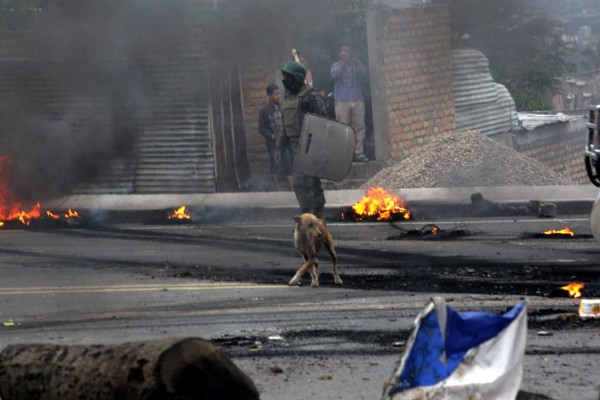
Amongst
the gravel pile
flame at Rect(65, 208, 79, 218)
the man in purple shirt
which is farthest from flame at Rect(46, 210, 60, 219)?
the man in purple shirt

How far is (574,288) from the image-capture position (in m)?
8.86

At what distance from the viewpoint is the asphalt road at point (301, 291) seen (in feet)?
22.1

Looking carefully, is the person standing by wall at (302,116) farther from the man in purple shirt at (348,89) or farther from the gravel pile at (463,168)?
the man in purple shirt at (348,89)

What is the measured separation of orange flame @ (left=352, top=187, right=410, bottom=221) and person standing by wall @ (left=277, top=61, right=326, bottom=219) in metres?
2.39

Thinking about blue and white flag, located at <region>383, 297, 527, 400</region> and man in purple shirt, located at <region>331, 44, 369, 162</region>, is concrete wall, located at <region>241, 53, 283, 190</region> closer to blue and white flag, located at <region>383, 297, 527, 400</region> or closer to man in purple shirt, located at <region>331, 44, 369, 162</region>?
man in purple shirt, located at <region>331, 44, 369, 162</region>

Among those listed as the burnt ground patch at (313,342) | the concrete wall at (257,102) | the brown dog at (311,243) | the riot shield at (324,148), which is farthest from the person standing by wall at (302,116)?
the concrete wall at (257,102)

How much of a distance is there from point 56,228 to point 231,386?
8.98 meters

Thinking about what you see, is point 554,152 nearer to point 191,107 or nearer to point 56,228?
point 191,107

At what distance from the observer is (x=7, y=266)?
11.0 metres

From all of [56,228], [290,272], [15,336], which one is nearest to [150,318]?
[15,336]

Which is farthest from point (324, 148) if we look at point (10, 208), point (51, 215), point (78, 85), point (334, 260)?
point (78, 85)

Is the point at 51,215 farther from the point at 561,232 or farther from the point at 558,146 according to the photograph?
the point at 558,146

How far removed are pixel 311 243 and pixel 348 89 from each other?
28.2 ft

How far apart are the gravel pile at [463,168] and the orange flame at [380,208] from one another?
1562mm
